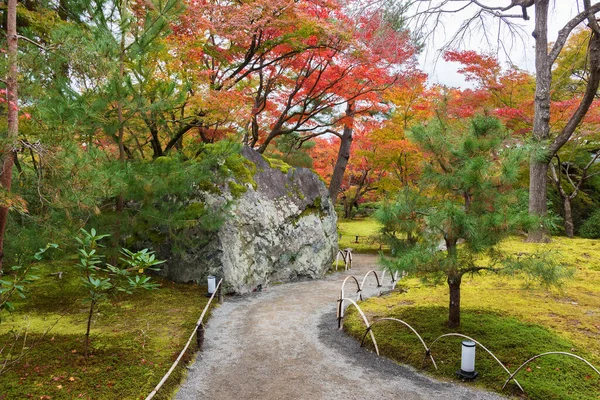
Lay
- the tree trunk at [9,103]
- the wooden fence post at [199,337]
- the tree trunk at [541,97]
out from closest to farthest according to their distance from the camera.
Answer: the tree trunk at [9,103], the wooden fence post at [199,337], the tree trunk at [541,97]

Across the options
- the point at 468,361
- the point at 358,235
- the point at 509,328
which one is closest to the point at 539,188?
the point at 509,328

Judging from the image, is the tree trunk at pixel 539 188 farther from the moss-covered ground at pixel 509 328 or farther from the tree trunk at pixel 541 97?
the moss-covered ground at pixel 509 328

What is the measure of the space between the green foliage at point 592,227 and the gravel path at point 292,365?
1321 cm

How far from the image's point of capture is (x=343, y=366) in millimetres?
4941

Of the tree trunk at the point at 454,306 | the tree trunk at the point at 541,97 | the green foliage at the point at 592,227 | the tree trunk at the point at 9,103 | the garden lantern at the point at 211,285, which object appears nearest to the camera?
the tree trunk at the point at 9,103

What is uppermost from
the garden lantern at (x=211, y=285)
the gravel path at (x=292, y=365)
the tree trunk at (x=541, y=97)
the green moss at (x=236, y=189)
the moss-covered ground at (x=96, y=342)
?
the tree trunk at (x=541, y=97)

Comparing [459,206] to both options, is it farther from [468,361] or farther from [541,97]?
[541,97]

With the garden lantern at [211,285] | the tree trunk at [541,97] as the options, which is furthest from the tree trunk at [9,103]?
the tree trunk at [541,97]

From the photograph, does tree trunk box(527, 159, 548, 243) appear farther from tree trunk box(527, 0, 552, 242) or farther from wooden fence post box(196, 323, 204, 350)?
wooden fence post box(196, 323, 204, 350)

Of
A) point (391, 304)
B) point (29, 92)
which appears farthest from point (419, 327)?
point (29, 92)

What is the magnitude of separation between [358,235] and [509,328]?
12977 mm

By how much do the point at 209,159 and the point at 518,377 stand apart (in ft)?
18.9

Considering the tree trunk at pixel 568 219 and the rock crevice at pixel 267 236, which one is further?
the tree trunk at pixel 568 219

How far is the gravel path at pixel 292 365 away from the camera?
4.25 metres
